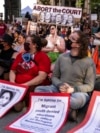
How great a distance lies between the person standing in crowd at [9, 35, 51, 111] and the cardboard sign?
1100 mm

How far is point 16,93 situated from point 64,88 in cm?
74

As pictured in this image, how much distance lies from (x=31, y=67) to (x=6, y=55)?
1117mm

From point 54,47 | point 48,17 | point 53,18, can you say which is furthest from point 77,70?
point 48,17

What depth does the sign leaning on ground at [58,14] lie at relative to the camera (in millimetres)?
14377

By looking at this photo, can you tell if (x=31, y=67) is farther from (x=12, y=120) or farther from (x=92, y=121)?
(x=92, y=121)

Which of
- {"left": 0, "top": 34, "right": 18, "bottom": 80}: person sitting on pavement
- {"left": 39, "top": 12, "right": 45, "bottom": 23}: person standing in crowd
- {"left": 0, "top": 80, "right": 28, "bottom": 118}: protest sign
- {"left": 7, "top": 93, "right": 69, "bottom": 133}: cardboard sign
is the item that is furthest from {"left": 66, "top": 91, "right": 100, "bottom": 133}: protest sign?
{"left": 39, "top": 12, "right": 45, "bottom": 23}: person standing in crowd

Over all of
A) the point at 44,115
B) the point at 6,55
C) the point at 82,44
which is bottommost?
the point at 44,115

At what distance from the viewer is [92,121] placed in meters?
5.20

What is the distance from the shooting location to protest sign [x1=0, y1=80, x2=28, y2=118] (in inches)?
245

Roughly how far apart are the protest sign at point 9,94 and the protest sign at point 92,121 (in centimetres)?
133

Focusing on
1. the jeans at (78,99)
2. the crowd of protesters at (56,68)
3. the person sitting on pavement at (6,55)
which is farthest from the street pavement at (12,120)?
the person sitting on pavement at (6,55)

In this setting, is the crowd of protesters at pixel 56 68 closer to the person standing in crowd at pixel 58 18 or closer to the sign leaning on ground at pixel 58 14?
the person standing in crowd at pixel 58 18

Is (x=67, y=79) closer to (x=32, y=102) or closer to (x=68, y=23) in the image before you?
(x=32, y=102)

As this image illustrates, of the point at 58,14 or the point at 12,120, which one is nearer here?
the point at 12,120
